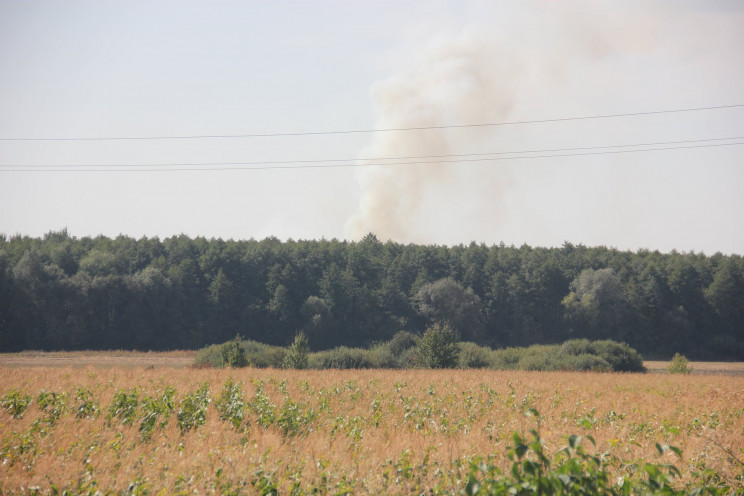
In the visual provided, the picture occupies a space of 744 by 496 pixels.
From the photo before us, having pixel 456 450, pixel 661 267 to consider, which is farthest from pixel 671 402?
pixel 661 267

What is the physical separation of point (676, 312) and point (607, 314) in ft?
36.7

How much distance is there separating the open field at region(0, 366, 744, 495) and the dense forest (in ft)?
180

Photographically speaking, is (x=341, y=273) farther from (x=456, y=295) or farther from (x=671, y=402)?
(x=671, y=402)

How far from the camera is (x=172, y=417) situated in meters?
11.4

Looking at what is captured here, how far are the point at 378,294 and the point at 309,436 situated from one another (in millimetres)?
72271

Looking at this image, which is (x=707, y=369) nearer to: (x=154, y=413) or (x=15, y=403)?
(x=154, y=413)

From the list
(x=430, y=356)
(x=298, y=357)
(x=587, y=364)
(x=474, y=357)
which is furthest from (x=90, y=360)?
(x=587, y=364)

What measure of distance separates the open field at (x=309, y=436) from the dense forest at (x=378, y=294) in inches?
2166

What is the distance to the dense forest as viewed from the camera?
70.2 m

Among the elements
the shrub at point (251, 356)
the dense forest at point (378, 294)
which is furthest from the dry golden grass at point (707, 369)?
the shrub at point (251, 356)

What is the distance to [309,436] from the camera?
10.3m

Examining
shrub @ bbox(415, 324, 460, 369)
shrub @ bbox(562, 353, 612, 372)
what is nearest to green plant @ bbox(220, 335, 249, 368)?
shrub @ bbox(415, 324, 460, 369)

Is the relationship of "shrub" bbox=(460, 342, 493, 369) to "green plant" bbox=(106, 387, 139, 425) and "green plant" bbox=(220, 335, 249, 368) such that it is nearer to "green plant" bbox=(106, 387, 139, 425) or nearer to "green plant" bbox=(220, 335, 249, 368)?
"green plant" bbox=(220, 335, 249, 368)

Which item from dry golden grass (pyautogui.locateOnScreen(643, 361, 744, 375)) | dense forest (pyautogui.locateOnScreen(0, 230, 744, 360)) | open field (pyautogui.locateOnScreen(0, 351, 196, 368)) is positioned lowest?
open field (pyautogui.locateOnScreen(0, 351, 196, 368))
